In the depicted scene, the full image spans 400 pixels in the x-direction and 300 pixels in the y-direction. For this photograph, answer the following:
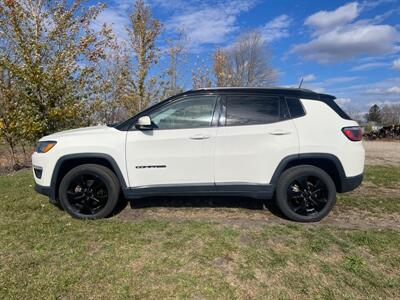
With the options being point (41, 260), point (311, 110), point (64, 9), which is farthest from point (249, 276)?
point (64, 9)

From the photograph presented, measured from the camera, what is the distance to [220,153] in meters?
4.22

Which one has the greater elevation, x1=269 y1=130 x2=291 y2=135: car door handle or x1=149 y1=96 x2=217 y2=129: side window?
x1=149 y1=96 x2=217 y2=129: side window

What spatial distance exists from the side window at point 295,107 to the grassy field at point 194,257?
1.49 meters

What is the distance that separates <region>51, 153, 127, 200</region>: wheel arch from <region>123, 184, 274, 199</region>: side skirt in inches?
13.1

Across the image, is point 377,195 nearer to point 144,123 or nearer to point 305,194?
point 305,194

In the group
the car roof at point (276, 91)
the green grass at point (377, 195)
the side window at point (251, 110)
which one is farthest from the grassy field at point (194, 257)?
the car roof at point (276, 91)

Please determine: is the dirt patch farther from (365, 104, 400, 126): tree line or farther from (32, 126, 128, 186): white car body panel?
(365, 104, 400, 126): tree line

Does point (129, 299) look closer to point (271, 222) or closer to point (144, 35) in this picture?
point (271, 222)

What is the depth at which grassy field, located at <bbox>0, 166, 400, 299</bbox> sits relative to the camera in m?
2.81

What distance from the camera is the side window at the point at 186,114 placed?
14.2ft

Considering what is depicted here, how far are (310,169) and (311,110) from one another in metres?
0.81

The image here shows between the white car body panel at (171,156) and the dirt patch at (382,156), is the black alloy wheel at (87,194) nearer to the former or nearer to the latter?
the white car body panel at (171,156)

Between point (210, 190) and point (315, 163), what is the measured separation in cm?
154

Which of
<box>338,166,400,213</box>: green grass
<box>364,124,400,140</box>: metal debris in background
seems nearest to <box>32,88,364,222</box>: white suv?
<box>338,166,400,213</box>: green grass
